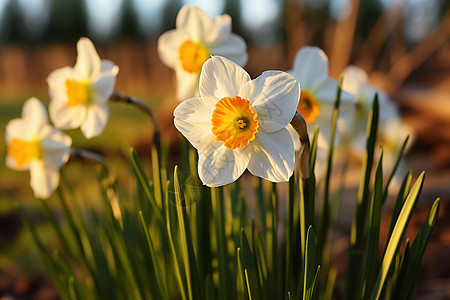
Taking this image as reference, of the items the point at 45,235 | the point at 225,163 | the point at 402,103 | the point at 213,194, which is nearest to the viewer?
the point at 225,163

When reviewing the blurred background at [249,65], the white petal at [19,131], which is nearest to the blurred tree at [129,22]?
the blurred background at [249,65]

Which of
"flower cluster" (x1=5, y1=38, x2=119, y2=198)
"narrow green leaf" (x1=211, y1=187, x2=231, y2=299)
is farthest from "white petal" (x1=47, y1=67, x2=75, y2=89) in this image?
"narrow green leaf" (x1=211, y1=187, x2=231, y2=299)

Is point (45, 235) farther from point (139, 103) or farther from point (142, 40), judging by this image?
point (142, 40)

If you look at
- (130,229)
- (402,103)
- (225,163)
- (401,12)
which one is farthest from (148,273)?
(401,12)

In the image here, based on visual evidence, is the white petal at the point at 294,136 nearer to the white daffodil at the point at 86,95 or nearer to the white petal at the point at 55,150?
the white daffodil at the point at 86,95

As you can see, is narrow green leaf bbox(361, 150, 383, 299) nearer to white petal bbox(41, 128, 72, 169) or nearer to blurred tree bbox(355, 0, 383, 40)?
white petal bbox(41, 128, 72, 169)

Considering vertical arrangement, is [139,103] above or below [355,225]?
above
